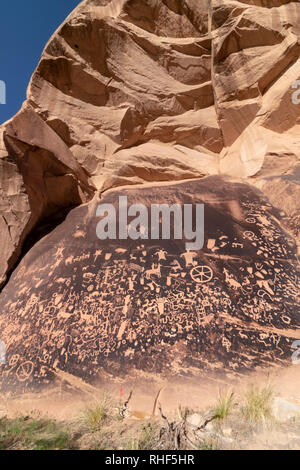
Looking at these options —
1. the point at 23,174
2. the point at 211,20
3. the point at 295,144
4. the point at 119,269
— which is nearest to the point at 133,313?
the point at 119,269

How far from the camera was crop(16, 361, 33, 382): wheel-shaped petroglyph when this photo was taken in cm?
325

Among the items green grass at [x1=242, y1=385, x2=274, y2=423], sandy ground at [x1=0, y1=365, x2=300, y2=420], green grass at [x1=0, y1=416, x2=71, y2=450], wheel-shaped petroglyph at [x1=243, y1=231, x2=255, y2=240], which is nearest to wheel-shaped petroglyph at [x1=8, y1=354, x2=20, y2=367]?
sandy ground at [x1=0, y1=365, x2=300, y2=420]

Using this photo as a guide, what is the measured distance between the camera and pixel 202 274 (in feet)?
12.2

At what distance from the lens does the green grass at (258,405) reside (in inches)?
87.9

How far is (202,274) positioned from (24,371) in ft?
8.50

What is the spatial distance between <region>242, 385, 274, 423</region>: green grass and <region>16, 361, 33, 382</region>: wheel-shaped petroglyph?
2.49 m

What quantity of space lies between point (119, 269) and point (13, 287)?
1996 mm

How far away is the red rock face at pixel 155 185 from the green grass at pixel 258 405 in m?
0.41

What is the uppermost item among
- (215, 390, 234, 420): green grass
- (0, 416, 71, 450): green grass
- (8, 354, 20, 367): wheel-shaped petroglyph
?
(8, 354, 20, 367): wheel-shaped petroglyph

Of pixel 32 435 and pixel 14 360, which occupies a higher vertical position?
pixel 14 360

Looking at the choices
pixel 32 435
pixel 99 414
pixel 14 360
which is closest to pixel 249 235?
pixel 99 414

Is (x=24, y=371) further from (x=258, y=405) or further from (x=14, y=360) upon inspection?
(x=258, y=405)

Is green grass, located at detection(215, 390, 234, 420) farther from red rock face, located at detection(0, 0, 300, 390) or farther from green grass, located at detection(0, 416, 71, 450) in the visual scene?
green grass, located at detection(0, 416, 71, 450)

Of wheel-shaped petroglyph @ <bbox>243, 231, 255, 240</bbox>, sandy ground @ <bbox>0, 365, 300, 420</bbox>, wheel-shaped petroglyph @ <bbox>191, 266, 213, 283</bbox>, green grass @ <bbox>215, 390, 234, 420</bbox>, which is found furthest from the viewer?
wheel-shaped petroglyph @ <bbox>243, 231, 255, 240</bbox>
